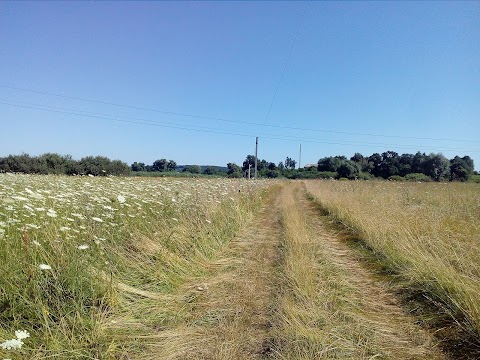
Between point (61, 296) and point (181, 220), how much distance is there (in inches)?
127

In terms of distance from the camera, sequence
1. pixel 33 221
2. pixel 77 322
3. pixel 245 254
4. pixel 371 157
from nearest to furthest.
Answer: pixel 77 322 → pixel 33 221 → pixel 245 254 → pixel 371 157

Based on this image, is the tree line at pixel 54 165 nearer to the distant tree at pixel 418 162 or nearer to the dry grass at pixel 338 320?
the dry grass at pixel 338 320

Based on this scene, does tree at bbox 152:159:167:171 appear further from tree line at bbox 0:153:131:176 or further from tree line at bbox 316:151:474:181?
tree line at bbox 316:151:474:181

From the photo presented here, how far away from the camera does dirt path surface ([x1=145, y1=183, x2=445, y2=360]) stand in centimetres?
242

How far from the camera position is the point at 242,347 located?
8.11 feet

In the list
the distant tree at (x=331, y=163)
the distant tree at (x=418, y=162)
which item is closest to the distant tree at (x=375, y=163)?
the distant tree at (x=331, y=163)

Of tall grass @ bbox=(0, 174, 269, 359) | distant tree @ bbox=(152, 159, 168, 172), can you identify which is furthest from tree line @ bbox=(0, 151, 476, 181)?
tall grass @ bbox=(0, 174, 269, 359)

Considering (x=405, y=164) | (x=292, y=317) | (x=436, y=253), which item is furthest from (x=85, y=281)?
(x=405, y=164)

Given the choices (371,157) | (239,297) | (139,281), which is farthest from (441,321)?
(371,157)

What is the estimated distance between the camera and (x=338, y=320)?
2.98 metres

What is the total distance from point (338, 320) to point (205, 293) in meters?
1.62

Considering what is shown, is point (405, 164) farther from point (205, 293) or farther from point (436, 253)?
point (205, 293)

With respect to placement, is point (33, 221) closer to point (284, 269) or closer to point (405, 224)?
point (284, 269)

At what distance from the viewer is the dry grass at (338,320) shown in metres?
2.43
